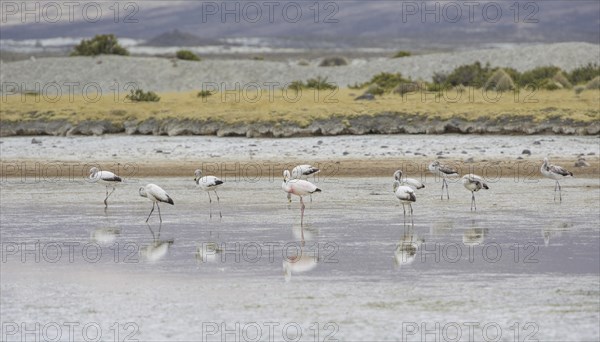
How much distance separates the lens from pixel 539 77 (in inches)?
1709

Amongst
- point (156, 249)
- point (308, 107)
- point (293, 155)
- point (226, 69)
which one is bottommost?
point (293, 155)

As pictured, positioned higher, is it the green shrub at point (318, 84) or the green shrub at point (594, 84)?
the green shrub at point (594, 84)

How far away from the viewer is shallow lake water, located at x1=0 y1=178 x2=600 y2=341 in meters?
10.3

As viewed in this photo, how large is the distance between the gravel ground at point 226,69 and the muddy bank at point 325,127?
15.3 m

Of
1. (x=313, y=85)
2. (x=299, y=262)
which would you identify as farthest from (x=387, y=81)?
(x=299, y=262)

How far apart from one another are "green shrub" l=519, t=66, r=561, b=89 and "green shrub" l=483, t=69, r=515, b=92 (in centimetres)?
89

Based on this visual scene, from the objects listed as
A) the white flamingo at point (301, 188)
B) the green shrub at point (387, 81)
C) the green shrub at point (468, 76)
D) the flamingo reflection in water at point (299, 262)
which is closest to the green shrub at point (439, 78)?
the green shrub at point (468, 76)

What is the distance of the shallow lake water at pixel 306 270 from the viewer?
1026 centimetres

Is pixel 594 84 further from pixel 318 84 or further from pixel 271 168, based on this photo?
pixel 271 168

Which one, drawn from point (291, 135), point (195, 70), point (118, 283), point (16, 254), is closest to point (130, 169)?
point (291, 135)

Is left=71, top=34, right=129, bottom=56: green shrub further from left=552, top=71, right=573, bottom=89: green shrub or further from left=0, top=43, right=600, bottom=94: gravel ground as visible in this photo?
left=552, top=71, right=573, bottom=89: green shrub

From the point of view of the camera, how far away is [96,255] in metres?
14.1

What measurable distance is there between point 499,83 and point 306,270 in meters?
27.1

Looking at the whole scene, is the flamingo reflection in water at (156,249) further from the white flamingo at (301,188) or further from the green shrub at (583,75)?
the green shrub at (583,75)
